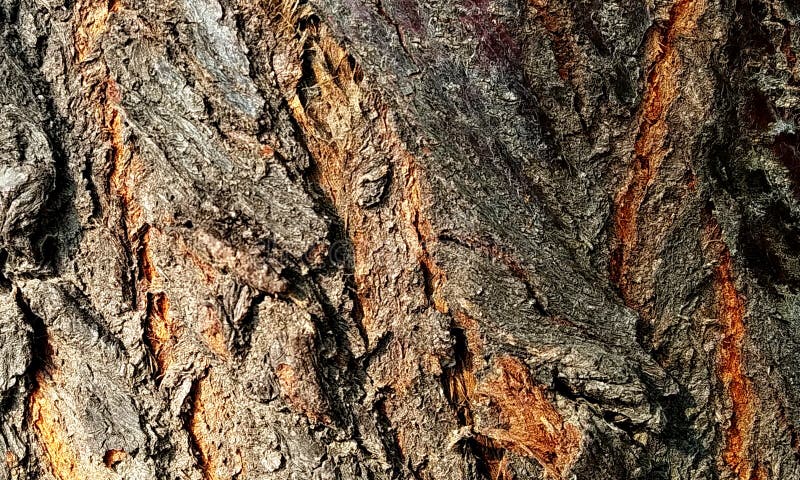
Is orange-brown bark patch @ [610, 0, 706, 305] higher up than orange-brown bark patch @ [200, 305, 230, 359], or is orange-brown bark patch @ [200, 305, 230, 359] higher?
orange-brown bark patch @ [610, 0, 706, 305]

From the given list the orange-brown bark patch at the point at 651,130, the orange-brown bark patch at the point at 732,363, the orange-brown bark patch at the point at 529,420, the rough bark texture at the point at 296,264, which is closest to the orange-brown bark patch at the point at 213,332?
the rough bark texture at the point at 296,264

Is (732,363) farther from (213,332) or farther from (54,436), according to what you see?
(54,436)

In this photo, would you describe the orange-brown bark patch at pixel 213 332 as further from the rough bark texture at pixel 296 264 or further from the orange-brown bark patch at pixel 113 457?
the orange-brown bark patch at pixel 113 457

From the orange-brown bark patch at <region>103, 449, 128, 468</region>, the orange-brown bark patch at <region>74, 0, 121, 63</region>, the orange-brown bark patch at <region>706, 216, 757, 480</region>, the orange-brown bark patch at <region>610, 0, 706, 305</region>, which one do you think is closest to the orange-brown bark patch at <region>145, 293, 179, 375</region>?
the orange-brown bark patch at <region>103, 449, 128, 468</region>

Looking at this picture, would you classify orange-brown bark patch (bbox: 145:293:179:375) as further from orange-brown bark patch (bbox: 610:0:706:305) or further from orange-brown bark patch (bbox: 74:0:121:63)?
orange-brown bark patch (bbox: 610:0:706:305)

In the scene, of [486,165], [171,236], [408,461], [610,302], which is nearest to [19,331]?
[171,236]

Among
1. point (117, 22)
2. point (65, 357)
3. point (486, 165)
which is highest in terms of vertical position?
point (117, 22)

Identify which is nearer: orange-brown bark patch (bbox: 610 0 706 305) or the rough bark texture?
the rough bark texture

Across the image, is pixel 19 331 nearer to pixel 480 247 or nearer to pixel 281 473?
pixel 281 473

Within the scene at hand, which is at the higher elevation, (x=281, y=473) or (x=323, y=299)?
(x=323, y=299)
